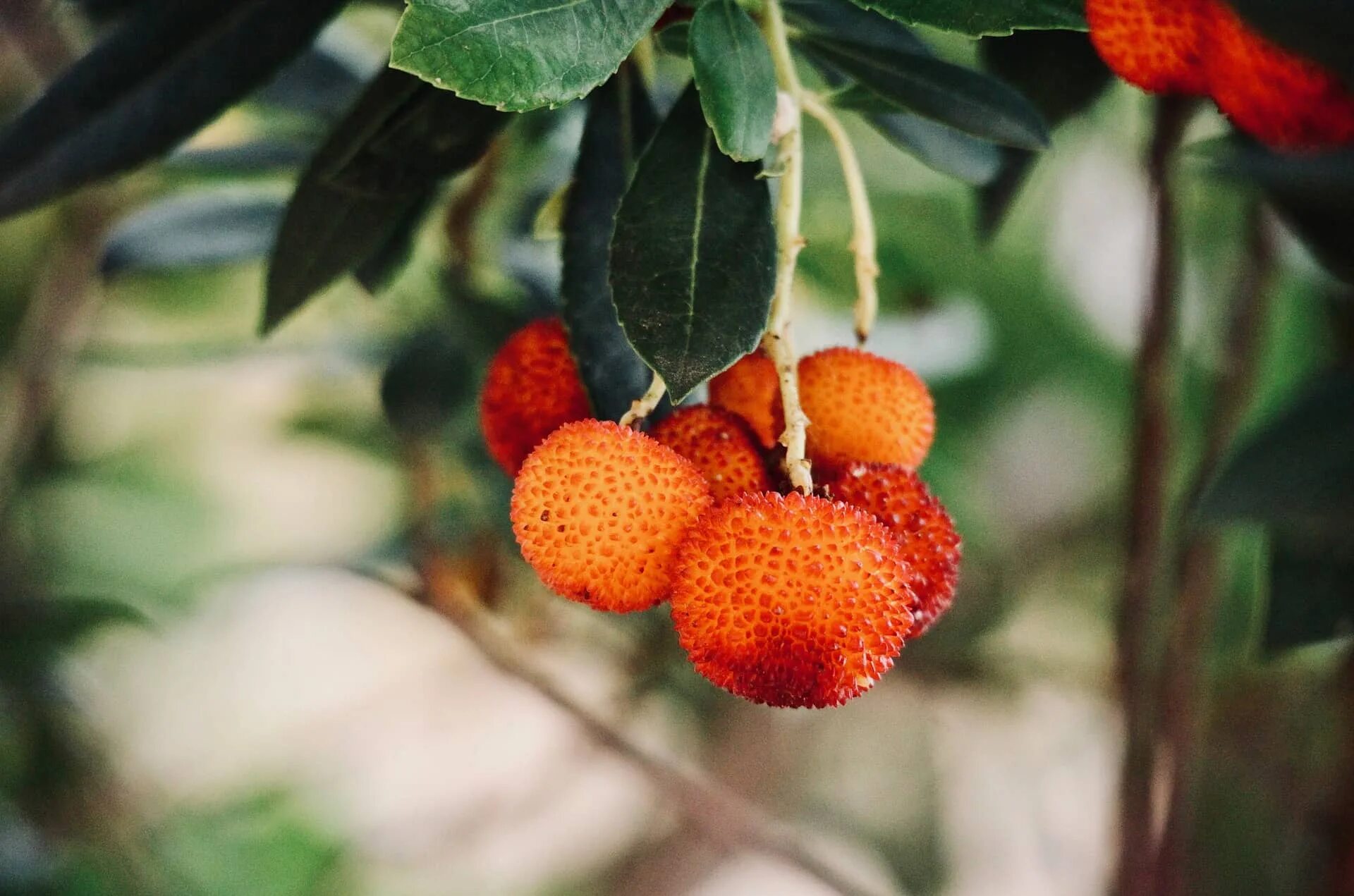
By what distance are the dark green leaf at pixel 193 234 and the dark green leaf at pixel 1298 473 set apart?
70 cm

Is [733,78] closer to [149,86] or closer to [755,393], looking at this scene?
[755,393]

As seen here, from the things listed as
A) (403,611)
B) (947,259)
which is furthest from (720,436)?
(403,611)

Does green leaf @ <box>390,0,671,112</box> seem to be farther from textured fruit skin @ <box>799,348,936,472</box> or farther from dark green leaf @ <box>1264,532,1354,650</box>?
dark green leaf @ <box>1264,532,1354,650</box>

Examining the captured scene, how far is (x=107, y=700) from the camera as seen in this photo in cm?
155

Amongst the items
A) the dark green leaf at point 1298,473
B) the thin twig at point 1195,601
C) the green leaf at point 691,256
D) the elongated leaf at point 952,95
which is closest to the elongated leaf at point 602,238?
the green leaf at point 691,256

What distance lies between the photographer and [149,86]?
0.64 metres

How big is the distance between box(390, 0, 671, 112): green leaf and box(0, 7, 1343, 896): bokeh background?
1.72ft

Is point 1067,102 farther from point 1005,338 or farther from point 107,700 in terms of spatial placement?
point 107,700

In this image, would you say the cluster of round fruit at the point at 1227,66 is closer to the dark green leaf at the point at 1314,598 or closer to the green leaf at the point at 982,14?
the green leaf at the point at 982,14

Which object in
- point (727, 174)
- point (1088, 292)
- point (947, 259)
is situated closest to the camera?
point (727, 174)

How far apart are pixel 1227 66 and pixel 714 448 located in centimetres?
26

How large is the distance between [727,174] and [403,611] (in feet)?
4.67

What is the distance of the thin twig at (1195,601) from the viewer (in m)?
0.98

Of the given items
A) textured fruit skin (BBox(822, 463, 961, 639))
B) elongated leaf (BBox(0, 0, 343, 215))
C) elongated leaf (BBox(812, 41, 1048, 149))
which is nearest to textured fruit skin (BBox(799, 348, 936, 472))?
textured fruit skin (BBox(822, 463, 961, 639))
